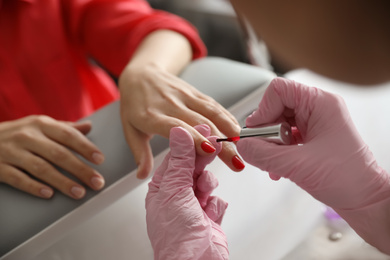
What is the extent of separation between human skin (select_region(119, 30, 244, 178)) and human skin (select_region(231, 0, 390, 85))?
19 cm

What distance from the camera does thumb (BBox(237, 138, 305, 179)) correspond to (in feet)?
1.66

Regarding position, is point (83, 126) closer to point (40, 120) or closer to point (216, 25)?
point (40, 120)

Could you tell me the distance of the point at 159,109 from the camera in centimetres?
69

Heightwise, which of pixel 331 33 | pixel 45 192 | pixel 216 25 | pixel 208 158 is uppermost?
pixel 331 33

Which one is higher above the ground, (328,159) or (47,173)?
(328,159)

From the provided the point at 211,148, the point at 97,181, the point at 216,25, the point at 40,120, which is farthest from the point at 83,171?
the point at 216,25

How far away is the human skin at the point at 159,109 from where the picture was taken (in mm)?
635

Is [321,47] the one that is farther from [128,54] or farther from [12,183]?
[128,54]

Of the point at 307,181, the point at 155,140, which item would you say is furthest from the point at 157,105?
the point at 307,181

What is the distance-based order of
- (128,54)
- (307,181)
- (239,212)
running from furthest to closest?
(128,54) → (239,212) → (307,181)

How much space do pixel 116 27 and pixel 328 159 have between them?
61 centimetres

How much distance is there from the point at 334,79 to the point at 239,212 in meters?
0.29

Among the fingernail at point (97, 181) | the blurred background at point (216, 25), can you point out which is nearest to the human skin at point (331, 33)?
the fingernail at point (97, 181)

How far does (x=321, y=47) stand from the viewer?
39cm
